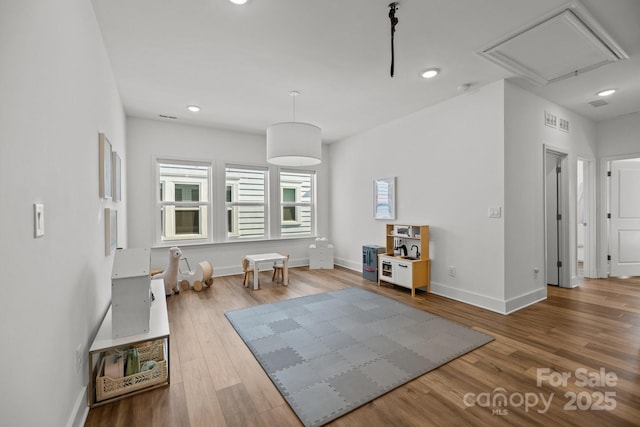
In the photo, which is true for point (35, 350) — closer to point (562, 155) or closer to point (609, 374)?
point (609, 374)

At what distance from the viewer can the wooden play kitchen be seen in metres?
4.12

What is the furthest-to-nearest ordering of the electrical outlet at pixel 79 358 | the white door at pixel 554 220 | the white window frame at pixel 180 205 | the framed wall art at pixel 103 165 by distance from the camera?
the white window frame at pixel 180 205
the white door at pixel 554 220
the framed wall art at pixel 103 165
the electrical outlet at pixel 79 358

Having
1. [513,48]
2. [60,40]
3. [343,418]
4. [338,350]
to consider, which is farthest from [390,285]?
[60,40]

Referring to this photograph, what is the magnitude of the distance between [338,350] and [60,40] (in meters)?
2.75

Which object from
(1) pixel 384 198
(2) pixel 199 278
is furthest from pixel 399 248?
(2) pixel 199 278

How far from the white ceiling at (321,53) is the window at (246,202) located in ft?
4.69

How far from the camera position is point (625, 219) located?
16.1ft

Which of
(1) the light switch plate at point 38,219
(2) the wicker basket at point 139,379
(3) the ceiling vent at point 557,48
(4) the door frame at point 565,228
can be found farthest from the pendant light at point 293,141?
(4) the door frame at point 565,228

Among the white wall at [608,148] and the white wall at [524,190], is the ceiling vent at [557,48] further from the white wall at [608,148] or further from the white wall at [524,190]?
the white wall at [608,148]

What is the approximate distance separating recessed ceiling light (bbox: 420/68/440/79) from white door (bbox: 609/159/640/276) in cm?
410

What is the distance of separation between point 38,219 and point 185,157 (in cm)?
417

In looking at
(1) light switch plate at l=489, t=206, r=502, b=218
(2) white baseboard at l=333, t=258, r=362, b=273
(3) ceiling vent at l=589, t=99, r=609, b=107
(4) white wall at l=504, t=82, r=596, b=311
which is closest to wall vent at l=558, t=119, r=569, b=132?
(4) white wall at l=504, t=82, r=596, b=311

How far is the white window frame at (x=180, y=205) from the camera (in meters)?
4.84

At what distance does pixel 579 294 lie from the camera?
407 centimetres
